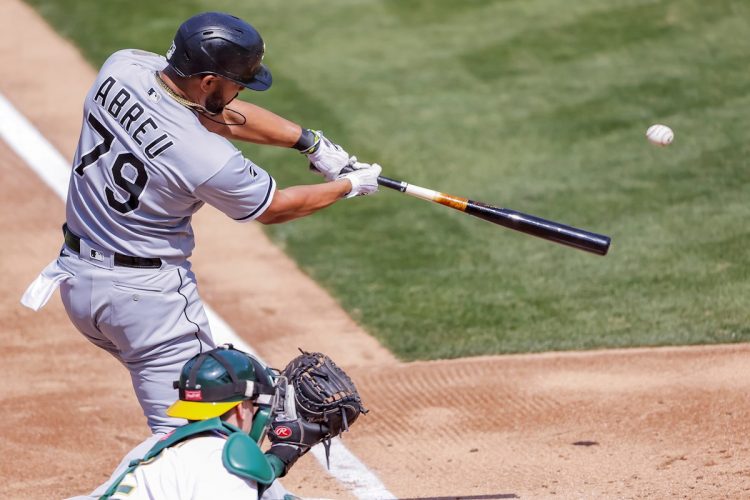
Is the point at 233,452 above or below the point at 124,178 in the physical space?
below

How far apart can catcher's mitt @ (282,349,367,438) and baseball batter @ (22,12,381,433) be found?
443 millimetres

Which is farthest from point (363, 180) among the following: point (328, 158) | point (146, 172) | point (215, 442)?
point (215, 442)

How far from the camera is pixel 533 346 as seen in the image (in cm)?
750

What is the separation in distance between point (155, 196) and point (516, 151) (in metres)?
6.52

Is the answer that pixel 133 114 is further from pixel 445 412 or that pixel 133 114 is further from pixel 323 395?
pixel 445 412

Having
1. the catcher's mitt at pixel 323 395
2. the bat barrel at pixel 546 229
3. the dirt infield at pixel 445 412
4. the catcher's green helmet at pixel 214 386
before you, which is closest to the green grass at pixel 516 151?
the dirt infield at pixel 445 412

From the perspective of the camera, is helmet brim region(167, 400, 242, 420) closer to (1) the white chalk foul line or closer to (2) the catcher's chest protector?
(2) the catcher's chest protector

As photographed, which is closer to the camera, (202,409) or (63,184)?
(202,409)

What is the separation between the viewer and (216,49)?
449 centimetres

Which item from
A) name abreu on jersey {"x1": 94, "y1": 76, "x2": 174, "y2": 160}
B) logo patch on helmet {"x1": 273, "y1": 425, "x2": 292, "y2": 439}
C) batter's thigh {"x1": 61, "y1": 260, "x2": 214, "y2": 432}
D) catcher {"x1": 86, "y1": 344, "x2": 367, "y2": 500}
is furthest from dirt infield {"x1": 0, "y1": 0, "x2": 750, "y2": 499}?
name abreu on jersey {"x1": 94, "y1": 76, "x2": 174, "y2": 160}

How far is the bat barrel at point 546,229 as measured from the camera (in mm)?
5348

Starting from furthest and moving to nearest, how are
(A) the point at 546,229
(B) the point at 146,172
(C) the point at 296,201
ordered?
(A) the point at 546,229 → (C) the point at 296,201 → (B) the point at 146,172

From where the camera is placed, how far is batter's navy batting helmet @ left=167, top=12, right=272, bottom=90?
4.50 meters

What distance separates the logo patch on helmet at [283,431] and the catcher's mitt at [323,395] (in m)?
0.14
